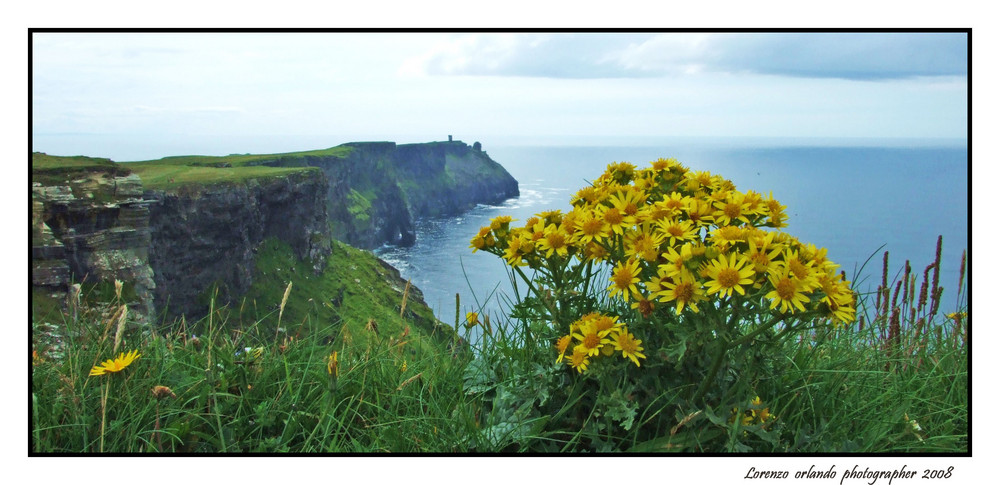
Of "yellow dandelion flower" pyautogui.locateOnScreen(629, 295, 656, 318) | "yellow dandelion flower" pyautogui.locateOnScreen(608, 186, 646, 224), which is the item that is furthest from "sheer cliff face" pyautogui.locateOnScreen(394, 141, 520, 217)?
"yellow dandelion flower" pyautogui.locateOnScreen(629, 295, 656, 318)

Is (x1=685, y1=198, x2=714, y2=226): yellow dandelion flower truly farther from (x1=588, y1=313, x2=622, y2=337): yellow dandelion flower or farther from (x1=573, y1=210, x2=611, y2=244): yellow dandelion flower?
(x1=588, y1=313, x2=622, y2=337): yellow dandelion flower

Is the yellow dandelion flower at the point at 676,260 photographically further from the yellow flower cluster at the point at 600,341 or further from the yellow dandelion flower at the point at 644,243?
the yellow flower cluster at the point at 600,341

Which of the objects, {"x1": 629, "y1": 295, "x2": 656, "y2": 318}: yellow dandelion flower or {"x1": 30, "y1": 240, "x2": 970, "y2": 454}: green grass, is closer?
{"x1": 629, "y1": 295, "x2": 656, "y2": 318}: yellow dandelion flower

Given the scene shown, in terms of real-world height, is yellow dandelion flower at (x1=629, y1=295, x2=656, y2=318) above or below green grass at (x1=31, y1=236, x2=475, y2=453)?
above

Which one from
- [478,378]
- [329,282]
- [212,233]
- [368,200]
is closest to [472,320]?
[478,378]

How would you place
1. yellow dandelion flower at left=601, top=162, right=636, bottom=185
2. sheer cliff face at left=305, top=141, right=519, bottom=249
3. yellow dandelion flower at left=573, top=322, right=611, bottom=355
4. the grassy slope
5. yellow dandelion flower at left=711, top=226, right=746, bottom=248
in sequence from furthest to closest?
sheer cliff face at left=305, top=141, right=519, bottom=249
the grassy slope
yellow dandelion flower at left=601, top=162, right=636, bottom=185
yellow dandelion flower at left=573, top=322, right=611, bottom=355
yellow dandelion flower at left=711, top=226, right=746, bottom=248

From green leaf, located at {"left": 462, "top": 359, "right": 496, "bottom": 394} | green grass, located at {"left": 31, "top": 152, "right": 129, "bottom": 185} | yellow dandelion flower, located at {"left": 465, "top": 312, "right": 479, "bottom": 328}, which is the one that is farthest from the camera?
green grass, located at {"left": 31, "top": 152, "right": 129, "bottom": 185}
